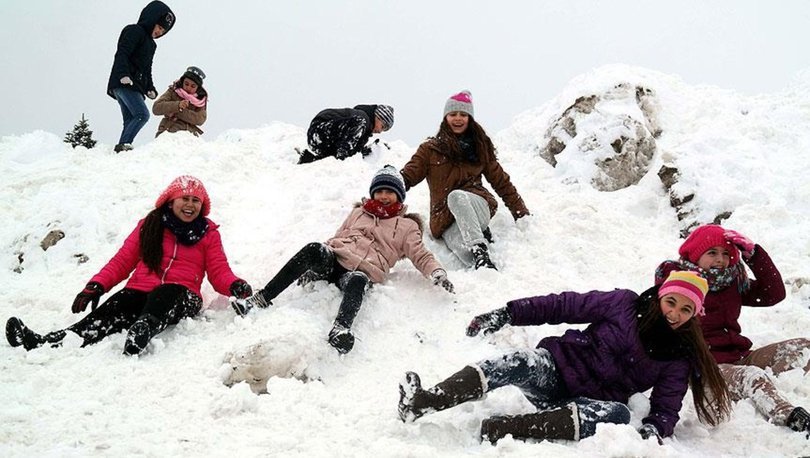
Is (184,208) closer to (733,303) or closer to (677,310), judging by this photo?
(677,310)

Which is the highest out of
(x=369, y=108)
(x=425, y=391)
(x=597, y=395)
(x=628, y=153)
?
(x=369, y=108)

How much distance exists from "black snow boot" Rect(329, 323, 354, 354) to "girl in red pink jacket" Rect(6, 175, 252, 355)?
1028mm

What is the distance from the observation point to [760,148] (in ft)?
26.3

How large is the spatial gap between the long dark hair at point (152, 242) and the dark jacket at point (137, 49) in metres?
5.24

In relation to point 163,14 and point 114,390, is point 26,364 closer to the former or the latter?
point 114,390

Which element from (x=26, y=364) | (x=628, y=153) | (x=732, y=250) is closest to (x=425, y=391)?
(x=26, y=364)

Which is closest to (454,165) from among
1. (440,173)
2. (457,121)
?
(440,173)

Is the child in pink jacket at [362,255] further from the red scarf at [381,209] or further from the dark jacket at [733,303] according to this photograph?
the dark jacket at [733,303]

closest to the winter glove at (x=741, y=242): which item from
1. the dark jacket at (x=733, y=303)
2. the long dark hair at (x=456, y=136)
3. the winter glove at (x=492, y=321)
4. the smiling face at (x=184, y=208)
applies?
the dark jacket at (x=733, y=303)

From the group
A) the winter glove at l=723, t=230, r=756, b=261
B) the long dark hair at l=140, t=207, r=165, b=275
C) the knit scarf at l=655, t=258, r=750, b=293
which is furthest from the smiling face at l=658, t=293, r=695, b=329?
the long dark hair at l=140, t=207, r=165, b=275

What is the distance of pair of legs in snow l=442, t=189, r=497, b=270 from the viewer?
580 cm

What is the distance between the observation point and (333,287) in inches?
197

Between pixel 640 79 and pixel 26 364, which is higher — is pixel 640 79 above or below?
above

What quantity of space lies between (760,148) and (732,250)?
4.38 m
